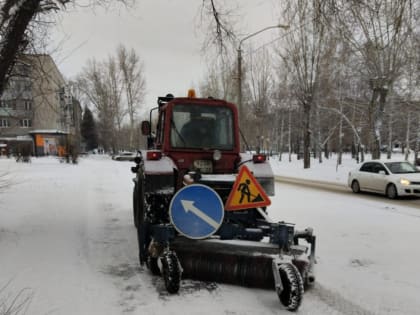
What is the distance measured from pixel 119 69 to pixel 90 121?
113 feet

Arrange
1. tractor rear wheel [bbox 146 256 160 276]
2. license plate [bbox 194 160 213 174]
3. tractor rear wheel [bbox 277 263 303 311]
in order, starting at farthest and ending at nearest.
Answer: license plate [bbox 194 160 213 174] < tractor rear wheel [bbox 146 256 160 276] < tractor rear wheel [bbox 277 263 303 311]

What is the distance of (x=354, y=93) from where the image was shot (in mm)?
33094

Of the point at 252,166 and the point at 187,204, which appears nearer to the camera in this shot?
the point at 187,204

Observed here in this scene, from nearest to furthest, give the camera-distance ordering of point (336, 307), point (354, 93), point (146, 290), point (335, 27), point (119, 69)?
point (336, 307) → point (146, 290) → point (335, 27) → point (354, 93) → point (119, 69)

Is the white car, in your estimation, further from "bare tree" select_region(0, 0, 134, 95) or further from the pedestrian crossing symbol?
"bare tree" select_region(0, 0, 134, 95)

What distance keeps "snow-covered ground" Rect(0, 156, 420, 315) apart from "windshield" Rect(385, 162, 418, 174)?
4.76 m

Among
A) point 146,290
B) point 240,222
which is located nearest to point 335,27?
point 240,222

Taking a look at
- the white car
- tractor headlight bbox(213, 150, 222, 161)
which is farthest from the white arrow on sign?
the white car

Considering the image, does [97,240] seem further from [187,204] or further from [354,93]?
[354,93]

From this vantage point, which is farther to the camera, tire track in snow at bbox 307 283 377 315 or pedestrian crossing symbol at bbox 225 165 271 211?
pedestrian crossing symbol at bbox 225 165 271 211

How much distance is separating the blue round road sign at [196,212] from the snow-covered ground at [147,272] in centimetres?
72

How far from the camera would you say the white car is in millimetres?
12617

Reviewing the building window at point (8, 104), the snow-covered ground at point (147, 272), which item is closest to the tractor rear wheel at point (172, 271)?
the snow-covered ground at point (147, 272)

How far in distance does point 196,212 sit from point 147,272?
1.30 m
